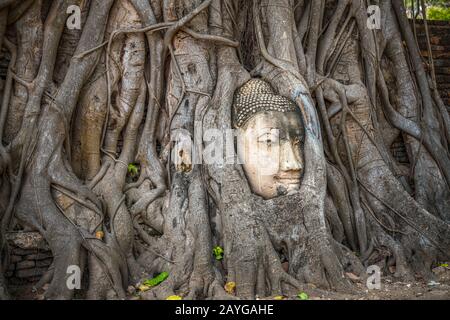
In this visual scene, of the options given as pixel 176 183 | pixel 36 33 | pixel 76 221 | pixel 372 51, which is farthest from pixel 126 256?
pixel 372 51

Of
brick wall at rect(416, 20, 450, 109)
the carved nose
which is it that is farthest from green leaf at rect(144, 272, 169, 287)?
brick wall at rect(416, 20, 450, 109)

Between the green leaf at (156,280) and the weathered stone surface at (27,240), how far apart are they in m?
0.81

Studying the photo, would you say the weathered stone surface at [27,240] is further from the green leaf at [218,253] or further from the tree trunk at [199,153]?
the green leaf at [218,253]

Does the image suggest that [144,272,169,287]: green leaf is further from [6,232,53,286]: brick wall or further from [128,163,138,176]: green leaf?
[128,163,138,176]: green leaf

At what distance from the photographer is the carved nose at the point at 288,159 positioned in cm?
344

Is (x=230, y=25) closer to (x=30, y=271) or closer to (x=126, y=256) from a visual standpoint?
(x=126, y=256)

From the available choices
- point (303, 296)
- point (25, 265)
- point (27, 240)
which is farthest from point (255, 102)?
point (25, 265)

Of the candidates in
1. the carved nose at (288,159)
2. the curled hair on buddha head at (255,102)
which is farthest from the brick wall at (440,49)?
the carved nose at (288,159)

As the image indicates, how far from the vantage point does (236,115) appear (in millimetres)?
3629

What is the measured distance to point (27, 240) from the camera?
130 inches

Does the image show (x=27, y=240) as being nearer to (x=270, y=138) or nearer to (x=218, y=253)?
(x=218, y=253)

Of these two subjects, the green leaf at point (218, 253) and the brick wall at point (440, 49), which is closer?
the green leaf at point (218, 253)

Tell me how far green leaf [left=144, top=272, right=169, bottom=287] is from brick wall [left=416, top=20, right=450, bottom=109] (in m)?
3.99
